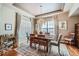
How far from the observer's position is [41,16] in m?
2.68

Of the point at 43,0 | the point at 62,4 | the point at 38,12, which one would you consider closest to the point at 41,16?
the point at 38,12

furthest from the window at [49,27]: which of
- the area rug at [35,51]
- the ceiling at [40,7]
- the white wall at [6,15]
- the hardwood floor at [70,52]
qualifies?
the white wall at [6,15]

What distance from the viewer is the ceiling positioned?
2.60 metres

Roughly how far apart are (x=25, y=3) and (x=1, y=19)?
654 millimetres

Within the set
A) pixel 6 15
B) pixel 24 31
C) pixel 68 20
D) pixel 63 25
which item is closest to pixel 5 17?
pixel 6 15

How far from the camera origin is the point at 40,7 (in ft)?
8.67

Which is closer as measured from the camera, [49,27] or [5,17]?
[5,17]

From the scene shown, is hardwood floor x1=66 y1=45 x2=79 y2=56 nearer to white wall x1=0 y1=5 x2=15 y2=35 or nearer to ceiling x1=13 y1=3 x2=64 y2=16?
ceiling x1=13 y1=3 x2=64 y2=16

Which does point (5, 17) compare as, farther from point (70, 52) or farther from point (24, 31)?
point (70, 52)

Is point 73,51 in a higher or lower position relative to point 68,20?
lower

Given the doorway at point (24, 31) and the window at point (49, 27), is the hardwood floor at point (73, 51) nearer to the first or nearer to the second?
the window at point (49, 27)

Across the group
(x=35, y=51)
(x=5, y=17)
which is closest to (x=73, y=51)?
(x=35, y=51)

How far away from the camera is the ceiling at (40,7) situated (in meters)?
2.60

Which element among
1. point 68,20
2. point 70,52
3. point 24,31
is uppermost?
point 68,20
